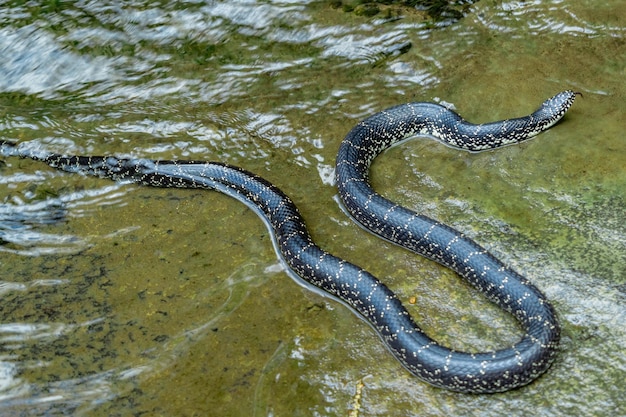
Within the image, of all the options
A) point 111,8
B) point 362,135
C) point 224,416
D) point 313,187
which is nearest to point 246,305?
point 224,416

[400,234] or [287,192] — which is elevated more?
[287,192]

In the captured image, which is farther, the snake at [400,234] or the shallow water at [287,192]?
the shallow water at [287,192]

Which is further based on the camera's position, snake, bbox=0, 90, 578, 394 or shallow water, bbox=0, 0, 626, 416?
shallow water, bbox=0, 0, 626, 416

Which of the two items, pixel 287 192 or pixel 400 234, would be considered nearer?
pixel 400 234

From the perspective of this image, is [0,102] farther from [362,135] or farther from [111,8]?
[362,135]
